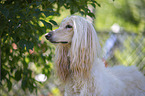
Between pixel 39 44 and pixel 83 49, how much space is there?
823mm

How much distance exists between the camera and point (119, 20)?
9844 millimetres

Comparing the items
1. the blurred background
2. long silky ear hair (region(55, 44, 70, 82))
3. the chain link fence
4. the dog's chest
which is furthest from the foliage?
the chain link fence

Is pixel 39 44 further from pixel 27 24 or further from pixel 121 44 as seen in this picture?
pixel 121 44

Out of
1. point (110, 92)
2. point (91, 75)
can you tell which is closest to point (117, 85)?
point (110, 92)

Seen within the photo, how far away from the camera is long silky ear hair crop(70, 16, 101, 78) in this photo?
155 cm

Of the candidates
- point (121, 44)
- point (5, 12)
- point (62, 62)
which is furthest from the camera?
point (121, 44)

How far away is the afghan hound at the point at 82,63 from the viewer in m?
1.55

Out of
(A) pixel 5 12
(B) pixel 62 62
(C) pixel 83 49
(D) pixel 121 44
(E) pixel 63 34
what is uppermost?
(A) pixel 5 12

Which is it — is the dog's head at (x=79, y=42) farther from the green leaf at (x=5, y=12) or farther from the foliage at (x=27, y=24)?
the green leaf at (x=5, y=12)

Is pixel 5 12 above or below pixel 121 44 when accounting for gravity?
above

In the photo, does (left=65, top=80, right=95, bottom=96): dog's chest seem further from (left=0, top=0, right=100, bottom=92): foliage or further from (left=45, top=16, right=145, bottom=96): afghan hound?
(left=0, top=0, right=100, bottom=92): foliage

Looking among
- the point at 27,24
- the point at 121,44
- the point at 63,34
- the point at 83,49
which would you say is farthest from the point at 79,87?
the point at 121,44

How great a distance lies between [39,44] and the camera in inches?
87.6

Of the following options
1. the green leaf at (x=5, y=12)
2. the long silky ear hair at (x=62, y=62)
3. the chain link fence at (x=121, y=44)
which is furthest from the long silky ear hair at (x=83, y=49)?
the chain link fence at (x=121, y=44)
